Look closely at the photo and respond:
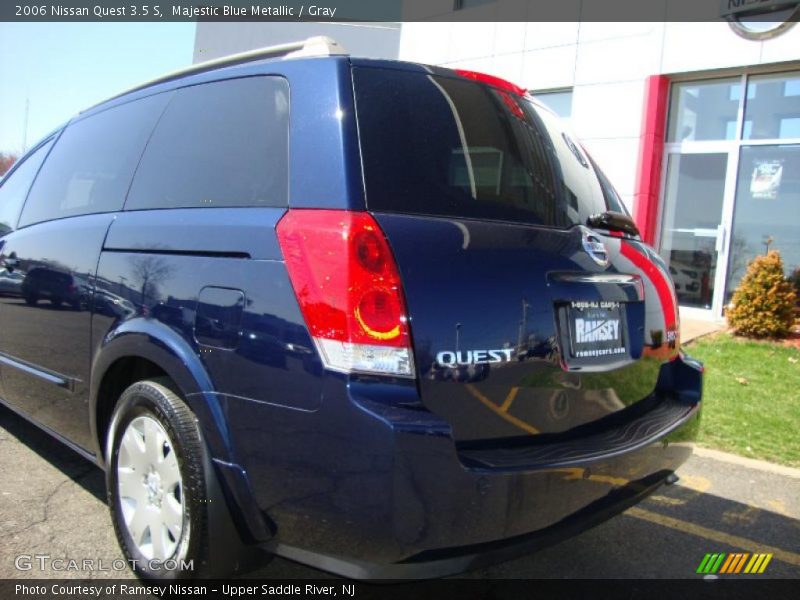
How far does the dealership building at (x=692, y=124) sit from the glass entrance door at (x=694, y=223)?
15 mm

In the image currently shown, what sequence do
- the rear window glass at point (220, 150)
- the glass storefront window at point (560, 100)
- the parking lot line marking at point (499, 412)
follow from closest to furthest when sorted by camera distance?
1. the parking lot line marking at point (499, 412)
2. the rear window glass at point (220, 150)
3. the glass storefront window at point (560, 100)

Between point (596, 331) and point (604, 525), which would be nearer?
point (596, 331)

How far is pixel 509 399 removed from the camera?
2.02 m

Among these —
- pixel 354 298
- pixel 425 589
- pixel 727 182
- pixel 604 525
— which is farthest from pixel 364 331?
pixel 727 182

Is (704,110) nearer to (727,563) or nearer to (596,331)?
(727,563)

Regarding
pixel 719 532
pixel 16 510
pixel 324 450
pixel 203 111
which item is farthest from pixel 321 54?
pixel 719 532

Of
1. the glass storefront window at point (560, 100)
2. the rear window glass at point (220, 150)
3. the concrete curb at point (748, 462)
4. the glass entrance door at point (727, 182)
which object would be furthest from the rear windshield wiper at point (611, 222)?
the glass storefront window at point (560, 100)

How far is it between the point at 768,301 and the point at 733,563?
5.73 meters

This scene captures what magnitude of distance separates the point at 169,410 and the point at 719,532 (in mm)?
2754

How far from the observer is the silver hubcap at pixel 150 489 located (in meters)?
2.22

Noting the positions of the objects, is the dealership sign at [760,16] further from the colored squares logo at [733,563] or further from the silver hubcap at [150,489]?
the silver hubcap at [150,489]

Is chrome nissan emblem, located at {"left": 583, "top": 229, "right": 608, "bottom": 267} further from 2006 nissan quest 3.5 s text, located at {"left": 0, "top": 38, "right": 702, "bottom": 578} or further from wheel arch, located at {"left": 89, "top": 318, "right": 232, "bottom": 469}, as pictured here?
wheel arch, located at {"left": 89, "top": 318, "right": 232, "bottom": 469}

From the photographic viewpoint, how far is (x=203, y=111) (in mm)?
2564

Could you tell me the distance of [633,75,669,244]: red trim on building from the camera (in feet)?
31.1
